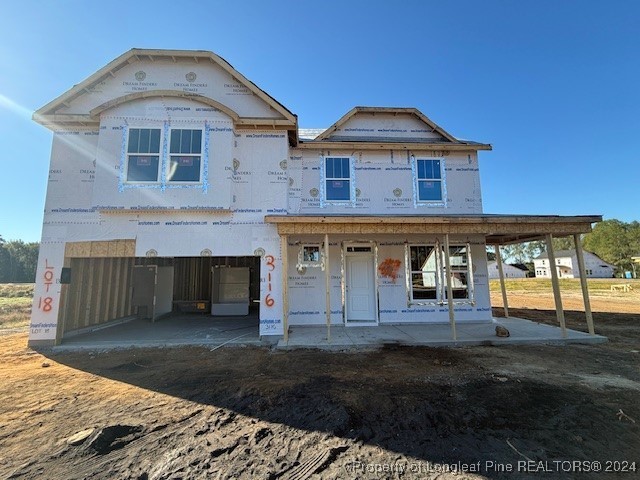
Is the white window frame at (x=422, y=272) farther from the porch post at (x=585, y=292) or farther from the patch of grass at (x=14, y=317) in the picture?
the patch of grass at (x=14, y=317)

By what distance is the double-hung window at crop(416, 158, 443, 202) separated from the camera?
1030 cm

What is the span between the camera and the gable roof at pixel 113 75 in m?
8.34

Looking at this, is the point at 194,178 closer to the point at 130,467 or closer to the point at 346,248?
the point at 346,248

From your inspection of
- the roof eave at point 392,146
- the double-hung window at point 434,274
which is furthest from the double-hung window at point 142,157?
the double-hung window at point 434,274

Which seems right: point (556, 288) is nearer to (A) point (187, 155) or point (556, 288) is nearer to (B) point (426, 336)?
(B) point (426, 336)

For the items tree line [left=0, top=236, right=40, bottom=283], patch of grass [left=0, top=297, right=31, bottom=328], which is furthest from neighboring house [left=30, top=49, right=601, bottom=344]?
tree line [left=0, top=236, right=40, bottom=283]

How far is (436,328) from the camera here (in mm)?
9219

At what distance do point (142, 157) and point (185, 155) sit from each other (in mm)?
1217

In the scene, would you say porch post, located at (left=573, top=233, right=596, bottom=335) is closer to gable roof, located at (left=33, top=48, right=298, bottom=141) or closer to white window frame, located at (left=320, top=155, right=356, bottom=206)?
white window frame, located at (left=320, top=155, right=356, bottom=206)

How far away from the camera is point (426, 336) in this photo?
323 inches

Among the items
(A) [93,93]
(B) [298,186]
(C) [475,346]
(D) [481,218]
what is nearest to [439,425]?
(C) [475,346]

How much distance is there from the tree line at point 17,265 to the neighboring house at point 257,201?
64.4m

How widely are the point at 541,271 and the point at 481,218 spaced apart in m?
78.2

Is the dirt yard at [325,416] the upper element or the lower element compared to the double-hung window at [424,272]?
lower
